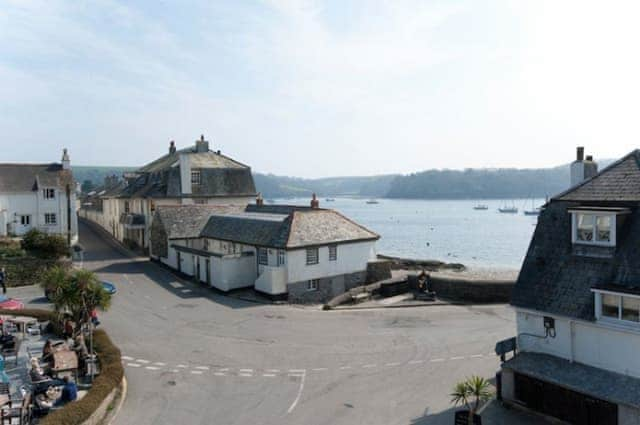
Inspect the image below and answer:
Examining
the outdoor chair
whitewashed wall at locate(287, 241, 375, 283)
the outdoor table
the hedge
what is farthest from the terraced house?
the outdoor chair

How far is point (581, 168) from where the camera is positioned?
77.4 feet

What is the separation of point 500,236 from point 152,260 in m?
92.7

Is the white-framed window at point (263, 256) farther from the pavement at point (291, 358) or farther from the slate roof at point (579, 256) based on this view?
the slate roof at point (579, 256)

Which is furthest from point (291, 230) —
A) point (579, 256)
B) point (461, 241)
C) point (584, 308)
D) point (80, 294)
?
point (461, 241)

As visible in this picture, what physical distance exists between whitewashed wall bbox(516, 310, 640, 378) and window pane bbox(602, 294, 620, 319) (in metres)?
0.44

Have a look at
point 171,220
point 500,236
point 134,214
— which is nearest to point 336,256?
point 171,220

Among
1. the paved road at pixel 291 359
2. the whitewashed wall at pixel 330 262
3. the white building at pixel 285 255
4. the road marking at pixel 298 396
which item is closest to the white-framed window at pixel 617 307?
the paved road at pixel 291 359

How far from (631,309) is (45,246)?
128 feet

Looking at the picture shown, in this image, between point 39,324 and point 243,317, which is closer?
point 39,324

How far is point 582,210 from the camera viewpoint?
18734 mm

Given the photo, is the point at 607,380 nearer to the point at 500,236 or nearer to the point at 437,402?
the point at 437,402

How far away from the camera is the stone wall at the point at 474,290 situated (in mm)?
36812

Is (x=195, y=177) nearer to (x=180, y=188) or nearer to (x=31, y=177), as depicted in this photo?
(x=180, y=188)

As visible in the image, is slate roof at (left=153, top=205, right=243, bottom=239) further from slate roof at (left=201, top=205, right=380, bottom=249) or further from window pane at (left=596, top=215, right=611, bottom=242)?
window pane at (left=596, top=215, right=611, bottom=242)
